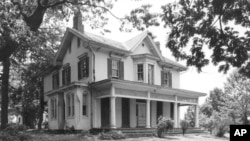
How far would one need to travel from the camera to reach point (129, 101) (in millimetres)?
Answer: 23375

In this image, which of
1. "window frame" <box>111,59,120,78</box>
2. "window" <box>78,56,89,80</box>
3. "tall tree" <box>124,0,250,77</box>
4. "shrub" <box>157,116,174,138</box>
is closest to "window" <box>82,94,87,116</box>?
"window" <box>78,56,89,80</box>

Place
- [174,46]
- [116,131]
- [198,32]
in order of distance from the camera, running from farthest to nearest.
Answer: [116,131]
[174,46]
[198,32]

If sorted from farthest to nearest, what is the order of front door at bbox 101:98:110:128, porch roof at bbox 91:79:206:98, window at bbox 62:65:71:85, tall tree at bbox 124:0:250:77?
1. window at bbox 62:65:71:85
2. front door at bbox 101:98:110:128
3. porch roof at bbox 91:79:206:98
4. tall tree at bbox 124:0:250:77

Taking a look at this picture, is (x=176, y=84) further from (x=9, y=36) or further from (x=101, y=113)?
(x=9, y=36)

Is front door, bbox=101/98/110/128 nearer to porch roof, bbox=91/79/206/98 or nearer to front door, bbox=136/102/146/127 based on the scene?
porch roof, bbox=91/79/206/98

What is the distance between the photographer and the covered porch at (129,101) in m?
19.5

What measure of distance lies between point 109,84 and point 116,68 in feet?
12.9

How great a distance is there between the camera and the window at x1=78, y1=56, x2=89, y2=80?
72.0 feet

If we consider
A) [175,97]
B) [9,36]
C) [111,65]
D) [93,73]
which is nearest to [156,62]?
[175,97]

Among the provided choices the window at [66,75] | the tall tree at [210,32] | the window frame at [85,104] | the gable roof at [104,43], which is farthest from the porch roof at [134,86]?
the tall tree at [210,32]

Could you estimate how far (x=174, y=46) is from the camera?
268 inches

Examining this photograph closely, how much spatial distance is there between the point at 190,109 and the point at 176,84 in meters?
30.5

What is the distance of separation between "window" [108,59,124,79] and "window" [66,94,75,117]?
11.7 feet

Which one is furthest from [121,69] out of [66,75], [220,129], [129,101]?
[220,129]
